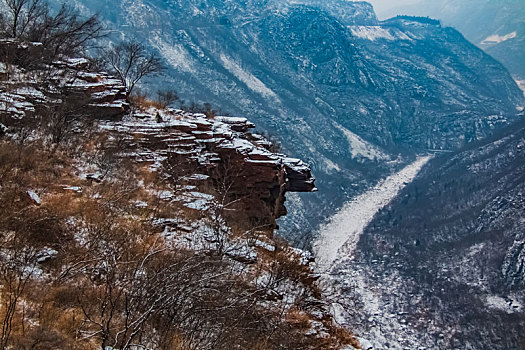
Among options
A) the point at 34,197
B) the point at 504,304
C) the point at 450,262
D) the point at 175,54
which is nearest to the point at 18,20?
the point at 34,197

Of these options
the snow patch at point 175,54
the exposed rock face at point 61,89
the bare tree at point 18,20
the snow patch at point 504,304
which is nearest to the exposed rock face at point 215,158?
the exposed rock face at point 61,89

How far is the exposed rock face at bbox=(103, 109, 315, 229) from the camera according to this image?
18141mm

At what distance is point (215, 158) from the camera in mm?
19031

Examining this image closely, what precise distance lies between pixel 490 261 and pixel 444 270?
992cm

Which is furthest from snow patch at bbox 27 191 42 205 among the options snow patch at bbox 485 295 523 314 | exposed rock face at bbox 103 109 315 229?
snow patch at bbox 485 295 523 314

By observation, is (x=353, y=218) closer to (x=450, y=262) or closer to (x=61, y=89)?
(x=450, y=262)

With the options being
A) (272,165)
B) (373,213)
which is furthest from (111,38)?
(272,165)

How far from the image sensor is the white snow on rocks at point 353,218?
369 ft

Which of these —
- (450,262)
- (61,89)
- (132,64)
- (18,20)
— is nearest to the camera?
(61,89)

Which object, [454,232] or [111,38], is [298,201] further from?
[111,38]

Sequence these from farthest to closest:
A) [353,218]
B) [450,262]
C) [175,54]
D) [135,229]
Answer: [175,54] → [353,218] → [450,262] → [135,229]

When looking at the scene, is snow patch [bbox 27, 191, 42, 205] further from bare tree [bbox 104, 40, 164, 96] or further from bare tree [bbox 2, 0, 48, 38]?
bare tree [bbox 2, 0, 48, 38]

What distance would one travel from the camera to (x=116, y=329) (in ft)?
23.9

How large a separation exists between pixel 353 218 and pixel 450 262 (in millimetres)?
43567
